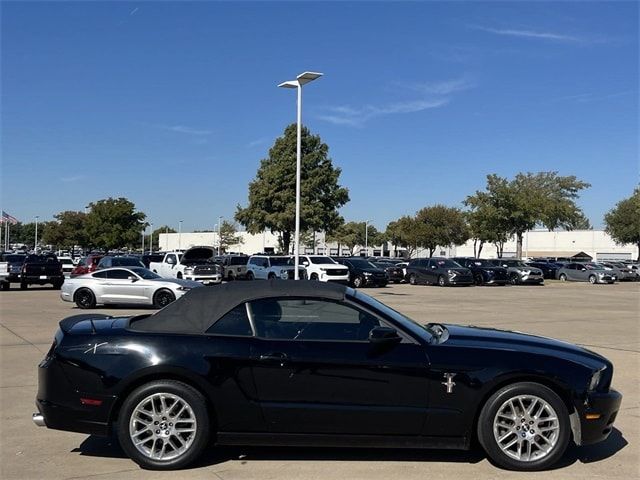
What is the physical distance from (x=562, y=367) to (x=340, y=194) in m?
47.8

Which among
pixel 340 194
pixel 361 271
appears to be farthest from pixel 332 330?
pixel 340 194

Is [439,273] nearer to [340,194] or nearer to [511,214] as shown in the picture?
[340,194]

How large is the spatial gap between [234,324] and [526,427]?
2.53 metres

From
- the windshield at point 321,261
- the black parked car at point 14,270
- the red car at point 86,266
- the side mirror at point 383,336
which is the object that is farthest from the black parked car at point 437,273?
the side mirror at point 383,336

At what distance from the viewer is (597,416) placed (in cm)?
530

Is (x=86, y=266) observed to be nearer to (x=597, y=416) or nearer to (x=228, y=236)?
(x=597, y=416)

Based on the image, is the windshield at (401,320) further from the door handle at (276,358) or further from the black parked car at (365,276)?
the black parked car at (365,276)

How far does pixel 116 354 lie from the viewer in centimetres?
532

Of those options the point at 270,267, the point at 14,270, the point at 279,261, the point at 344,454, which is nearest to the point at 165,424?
the point at 344,454

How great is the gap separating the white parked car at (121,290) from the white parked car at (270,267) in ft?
40.8

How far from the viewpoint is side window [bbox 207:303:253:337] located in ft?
17.9

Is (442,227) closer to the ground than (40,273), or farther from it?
farther from it

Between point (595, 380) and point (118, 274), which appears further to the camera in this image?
point (118, 274)

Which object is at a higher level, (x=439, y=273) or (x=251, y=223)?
(x=251, y=223)
